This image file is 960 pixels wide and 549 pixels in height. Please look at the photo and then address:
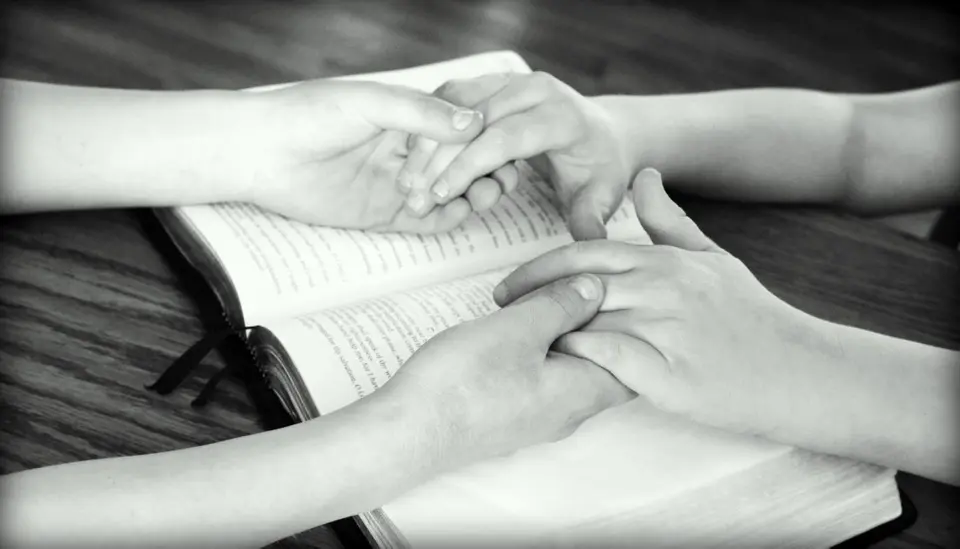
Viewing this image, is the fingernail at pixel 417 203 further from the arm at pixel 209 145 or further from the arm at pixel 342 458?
the arm at pixel 342 458

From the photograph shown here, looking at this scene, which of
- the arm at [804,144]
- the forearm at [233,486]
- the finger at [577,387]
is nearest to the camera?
the forearm at [233,486]

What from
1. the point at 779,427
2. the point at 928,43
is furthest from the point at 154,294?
the point at 928,43

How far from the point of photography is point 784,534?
662 mm

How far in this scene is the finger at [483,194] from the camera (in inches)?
32.9

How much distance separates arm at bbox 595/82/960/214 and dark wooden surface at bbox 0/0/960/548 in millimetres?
36

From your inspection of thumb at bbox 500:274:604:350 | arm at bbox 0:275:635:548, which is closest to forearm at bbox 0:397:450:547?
arm at bbox 0:275:635:548

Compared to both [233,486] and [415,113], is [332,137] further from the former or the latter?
[233,486]

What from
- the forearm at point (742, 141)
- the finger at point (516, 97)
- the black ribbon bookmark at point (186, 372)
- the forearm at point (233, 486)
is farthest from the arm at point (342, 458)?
the forearm at point (742, 141)

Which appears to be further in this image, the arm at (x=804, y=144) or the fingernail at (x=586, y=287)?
A: the arm at (x=804, y=144)

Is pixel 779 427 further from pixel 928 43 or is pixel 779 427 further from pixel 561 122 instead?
pixel 928 43

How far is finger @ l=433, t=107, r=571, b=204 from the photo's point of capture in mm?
818

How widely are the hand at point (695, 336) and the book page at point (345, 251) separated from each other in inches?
4.3

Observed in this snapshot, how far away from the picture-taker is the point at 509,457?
661 millimetres

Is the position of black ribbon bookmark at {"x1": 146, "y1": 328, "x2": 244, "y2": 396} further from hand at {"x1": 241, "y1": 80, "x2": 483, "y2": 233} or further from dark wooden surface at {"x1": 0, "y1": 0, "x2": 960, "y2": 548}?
hand at {"x1": 241, "y1": 80, "x2": 483, "y2": 233}
